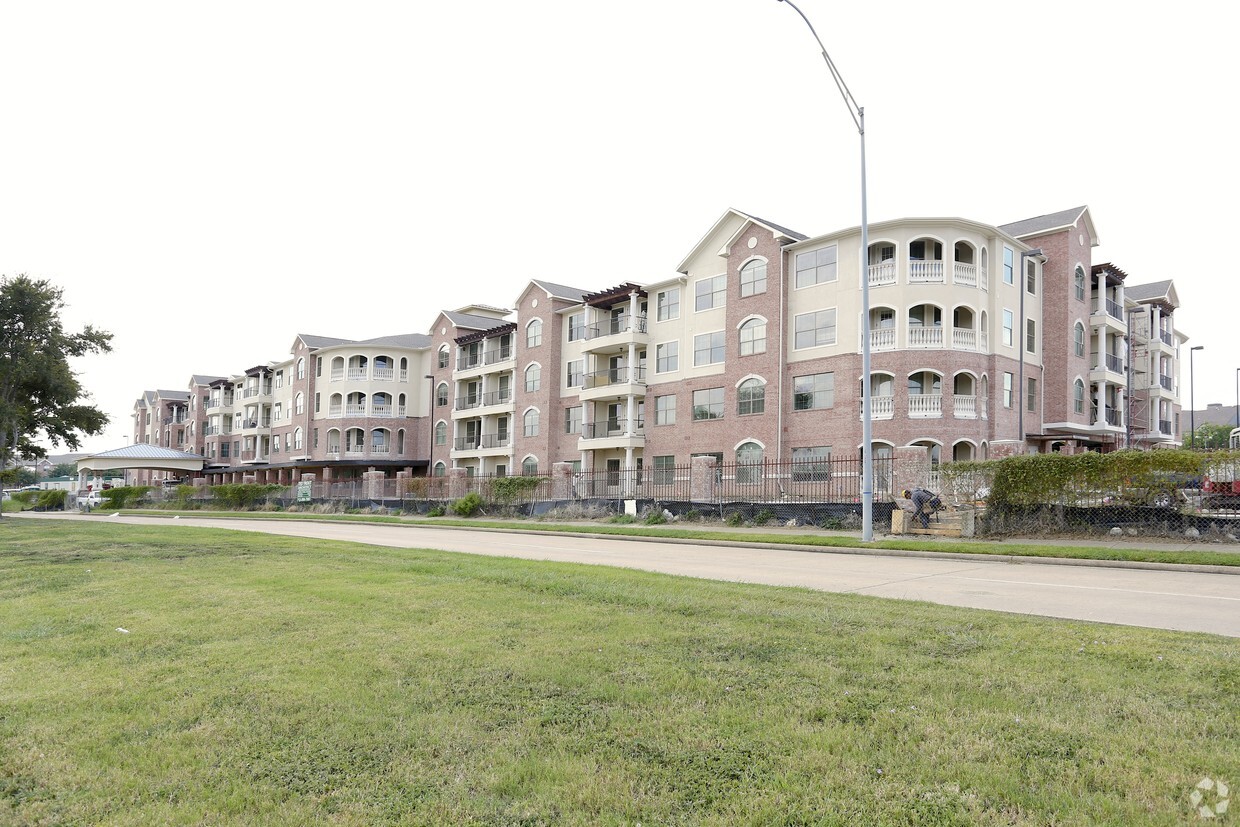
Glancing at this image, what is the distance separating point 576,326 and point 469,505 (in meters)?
18.2

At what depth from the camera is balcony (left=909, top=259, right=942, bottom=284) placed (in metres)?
36.8

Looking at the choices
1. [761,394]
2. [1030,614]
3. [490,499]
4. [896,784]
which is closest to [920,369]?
[761,394]

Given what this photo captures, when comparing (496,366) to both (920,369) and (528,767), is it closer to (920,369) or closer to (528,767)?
(920,369)

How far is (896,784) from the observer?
12.7 ft

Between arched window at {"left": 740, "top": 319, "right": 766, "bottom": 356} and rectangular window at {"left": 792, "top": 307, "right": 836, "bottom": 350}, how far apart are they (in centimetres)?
176

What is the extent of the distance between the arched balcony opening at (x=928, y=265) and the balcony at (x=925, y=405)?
16.6 ft

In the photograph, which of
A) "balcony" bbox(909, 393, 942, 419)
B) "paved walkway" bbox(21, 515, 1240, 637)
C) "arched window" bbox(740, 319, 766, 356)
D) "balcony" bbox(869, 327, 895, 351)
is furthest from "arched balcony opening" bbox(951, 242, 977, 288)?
"paved walkway" bbox(21, 515, 1240, 637)

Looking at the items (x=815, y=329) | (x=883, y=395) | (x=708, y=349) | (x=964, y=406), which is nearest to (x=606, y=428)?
(x=708, y=349)

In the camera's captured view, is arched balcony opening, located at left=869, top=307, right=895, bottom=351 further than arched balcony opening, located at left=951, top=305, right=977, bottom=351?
Yes

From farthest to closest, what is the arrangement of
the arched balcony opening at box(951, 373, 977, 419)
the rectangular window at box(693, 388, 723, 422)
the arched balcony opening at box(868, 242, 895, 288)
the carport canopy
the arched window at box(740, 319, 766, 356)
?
the carport canopy, the rectangular window at box(693, 388, 723, 422), the arched window at box(740, 319, 766, 356), the arched balcony opening at box(868, 242, 895, 288), the arched balcony opening at box(951, 373, 977, 419)

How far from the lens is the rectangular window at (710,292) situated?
44.9 meters

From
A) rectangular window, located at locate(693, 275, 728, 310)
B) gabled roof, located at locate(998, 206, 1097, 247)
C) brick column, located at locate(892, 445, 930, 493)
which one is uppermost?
gabled roof, located at locate(998, 206, 1097, 247)

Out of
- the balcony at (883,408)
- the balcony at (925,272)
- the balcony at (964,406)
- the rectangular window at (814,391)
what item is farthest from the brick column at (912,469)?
the balcony at (925,272)

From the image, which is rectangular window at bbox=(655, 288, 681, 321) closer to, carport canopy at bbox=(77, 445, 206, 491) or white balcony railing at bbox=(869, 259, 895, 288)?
white balcony railing at bbox=(869, 259, 895, 288)
